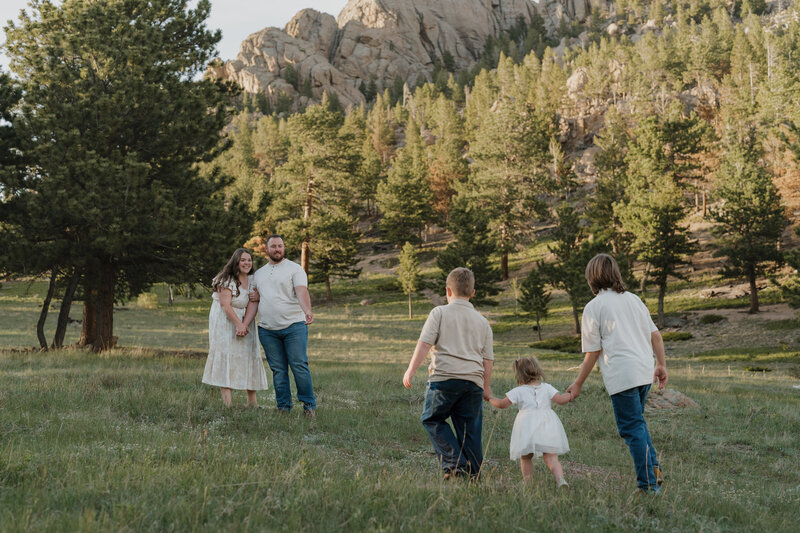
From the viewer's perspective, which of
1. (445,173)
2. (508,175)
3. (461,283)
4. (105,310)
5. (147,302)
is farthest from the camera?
(445,173)

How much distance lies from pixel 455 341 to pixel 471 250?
1521 inches

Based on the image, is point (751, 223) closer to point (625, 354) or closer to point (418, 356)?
point (625, 354)

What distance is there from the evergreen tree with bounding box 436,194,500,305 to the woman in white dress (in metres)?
34.6

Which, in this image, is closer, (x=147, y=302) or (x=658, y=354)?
(x=658, y=354)

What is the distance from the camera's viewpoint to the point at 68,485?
350 cm

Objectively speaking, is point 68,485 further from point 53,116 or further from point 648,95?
point 648,95

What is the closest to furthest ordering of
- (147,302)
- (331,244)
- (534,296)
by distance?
(534,296) → (331,244) → (147,302)

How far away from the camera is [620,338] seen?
506cm

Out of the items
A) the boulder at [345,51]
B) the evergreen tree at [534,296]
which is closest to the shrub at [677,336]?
the evergreen tree at [534,296]

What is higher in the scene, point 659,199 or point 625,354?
point 659,199

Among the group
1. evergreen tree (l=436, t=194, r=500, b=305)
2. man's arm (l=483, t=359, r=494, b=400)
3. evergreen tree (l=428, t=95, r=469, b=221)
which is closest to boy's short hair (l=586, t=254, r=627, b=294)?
man's arm (l=483, t=359, r=494, b=400)

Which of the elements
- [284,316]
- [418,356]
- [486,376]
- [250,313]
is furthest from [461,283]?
[250,313]

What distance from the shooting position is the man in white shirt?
741cm

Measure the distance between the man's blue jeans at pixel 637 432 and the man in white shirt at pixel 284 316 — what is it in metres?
3.92
